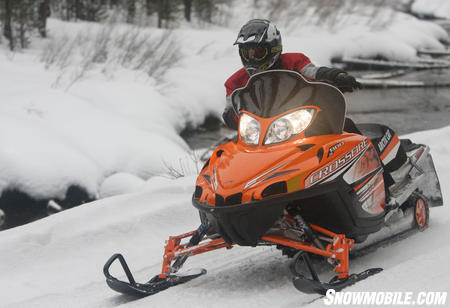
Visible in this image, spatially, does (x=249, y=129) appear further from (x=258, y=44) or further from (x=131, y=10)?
(x=131, y=10)

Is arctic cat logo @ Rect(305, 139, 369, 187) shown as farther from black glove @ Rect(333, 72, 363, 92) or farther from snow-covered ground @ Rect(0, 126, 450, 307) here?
snow-covered ground @ Rect(0, 126, 450, 307)

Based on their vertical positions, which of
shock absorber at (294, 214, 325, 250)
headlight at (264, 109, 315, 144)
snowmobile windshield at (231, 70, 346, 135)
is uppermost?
snowmobile windshield at (231, 70, 346, 135)

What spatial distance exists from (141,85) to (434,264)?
8170 mm

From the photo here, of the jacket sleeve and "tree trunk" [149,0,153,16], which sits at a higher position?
the jacket sleeve

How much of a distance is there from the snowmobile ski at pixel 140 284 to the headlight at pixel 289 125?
94 cm

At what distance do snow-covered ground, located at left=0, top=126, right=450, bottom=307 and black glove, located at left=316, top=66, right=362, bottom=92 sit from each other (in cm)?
100

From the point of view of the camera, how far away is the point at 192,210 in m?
4.66

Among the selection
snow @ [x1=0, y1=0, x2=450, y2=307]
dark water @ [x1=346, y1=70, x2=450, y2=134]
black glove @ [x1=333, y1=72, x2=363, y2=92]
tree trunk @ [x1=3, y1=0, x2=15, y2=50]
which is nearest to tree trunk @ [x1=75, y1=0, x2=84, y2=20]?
snow @ [x1=0, y1=0, x2=450, y2=307]

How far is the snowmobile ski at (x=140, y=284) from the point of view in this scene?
3205 millimetres

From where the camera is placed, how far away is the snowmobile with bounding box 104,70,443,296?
2928 mm

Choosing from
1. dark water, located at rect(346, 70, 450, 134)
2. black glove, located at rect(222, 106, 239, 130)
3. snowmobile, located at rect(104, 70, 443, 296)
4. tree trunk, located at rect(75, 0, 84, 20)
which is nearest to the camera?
snowmobile, located at rect(104, 70, 443, 296)

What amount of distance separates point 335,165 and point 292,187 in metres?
0.31

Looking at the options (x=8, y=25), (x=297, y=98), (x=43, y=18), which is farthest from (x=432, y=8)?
(x=297, y=98)

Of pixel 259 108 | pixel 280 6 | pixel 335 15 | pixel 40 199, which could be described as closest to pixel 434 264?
pixel 259 108
